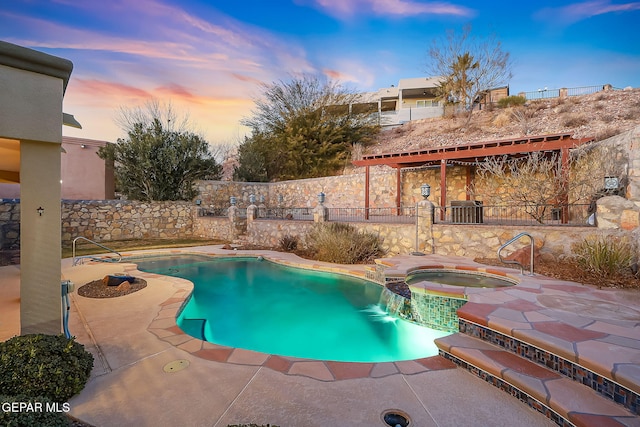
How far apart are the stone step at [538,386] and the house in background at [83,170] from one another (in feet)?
66.0

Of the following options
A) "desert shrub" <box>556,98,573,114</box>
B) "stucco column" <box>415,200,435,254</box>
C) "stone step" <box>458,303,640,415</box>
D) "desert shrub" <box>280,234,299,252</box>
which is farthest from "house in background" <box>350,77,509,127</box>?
"stone step" <box>458,303,640,415</box>

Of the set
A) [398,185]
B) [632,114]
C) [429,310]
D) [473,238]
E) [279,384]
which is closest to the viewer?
[279,384]

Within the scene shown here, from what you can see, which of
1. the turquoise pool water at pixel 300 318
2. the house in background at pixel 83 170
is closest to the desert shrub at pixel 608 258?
the turquoise pool water at pixel 300 318

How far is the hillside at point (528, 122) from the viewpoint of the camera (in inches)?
720

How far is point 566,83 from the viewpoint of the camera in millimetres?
24641

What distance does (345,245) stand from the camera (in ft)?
31.2

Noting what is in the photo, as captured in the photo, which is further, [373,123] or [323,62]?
[373,123]

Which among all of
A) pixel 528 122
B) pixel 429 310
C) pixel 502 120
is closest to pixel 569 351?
pixel 429 310

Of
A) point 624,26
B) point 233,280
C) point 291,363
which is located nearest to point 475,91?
point 624,26

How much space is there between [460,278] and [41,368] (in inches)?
261

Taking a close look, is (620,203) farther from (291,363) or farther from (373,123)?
(373,123)

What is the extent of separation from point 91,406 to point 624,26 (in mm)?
27022

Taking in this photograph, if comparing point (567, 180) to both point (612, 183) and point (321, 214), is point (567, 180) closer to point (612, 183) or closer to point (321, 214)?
point (612, 183)

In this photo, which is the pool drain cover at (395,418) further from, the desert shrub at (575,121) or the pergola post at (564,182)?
the desert shrub at (575,121)
